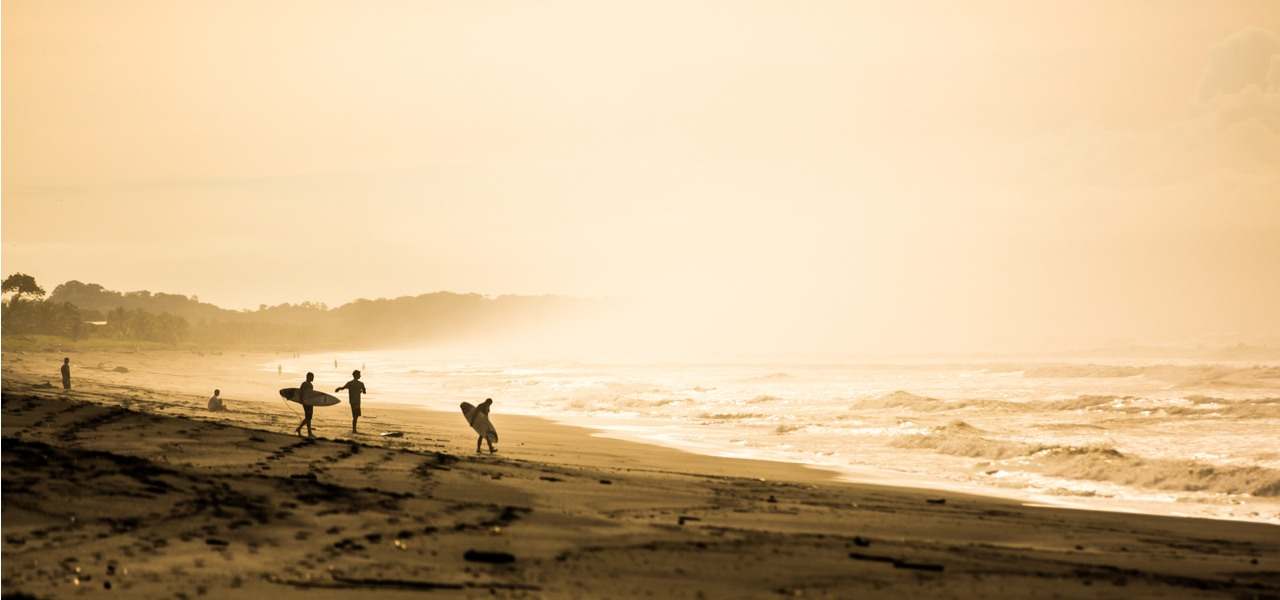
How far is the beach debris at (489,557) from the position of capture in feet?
32.3

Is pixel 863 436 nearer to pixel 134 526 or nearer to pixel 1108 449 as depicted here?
pixel 1108 449

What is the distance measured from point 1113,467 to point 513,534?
15.9 m

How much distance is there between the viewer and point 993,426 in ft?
106

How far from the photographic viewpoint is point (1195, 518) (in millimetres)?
16516

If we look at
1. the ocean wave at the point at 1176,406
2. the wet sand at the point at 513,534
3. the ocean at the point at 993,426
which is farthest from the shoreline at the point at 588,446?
the ocean wave at the point at 1176,406

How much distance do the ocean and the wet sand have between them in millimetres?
4492

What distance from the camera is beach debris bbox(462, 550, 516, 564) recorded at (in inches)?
388

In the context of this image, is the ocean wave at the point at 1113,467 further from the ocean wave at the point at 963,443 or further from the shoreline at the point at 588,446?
the shoreline at the point at 588,446

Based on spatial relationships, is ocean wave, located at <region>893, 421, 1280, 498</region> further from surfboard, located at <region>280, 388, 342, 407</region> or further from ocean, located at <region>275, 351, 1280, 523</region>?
surfboard, located at <region>280, 388, 342, 407</region>

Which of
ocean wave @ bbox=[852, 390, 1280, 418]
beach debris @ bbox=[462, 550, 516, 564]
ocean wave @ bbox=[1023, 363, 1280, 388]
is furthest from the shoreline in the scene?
ocean wave @ bbox=[1023, 363, 1280, 388]

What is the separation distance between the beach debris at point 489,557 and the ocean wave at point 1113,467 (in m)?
15.7

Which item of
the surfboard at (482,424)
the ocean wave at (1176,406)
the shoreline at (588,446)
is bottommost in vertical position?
the shoreline at (588,446)

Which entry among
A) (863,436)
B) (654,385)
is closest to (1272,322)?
(654,385)

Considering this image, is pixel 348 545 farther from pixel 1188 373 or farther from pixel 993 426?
pixel 1188 373
